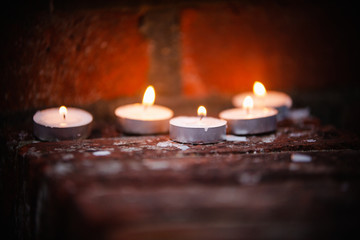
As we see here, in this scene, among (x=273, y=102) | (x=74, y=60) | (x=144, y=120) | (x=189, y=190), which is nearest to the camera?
(x=189, y=190)

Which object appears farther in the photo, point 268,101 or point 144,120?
Result: point 268,101

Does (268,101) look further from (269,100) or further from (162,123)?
(162,123)

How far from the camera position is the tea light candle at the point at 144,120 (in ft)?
3.91

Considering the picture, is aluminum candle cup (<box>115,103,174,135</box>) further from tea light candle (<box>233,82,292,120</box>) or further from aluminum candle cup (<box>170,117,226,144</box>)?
tea light candle (<box>233,82,292,120</box>)

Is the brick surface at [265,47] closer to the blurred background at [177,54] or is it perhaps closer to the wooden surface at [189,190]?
the blurred background at [177,54]

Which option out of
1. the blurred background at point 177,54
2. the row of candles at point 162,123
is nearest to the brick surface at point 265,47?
the blurred background at point 177,54

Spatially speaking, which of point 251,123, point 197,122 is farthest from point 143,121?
point 251,123

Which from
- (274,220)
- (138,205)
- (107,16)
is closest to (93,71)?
(107,16)

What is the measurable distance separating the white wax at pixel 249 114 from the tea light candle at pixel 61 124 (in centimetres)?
43

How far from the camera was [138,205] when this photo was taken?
691mm

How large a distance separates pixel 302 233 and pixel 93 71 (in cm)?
94

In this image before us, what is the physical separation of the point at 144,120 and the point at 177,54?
0.39m

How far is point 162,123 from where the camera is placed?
3.97 feet

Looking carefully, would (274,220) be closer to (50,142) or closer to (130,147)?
(130,147)
